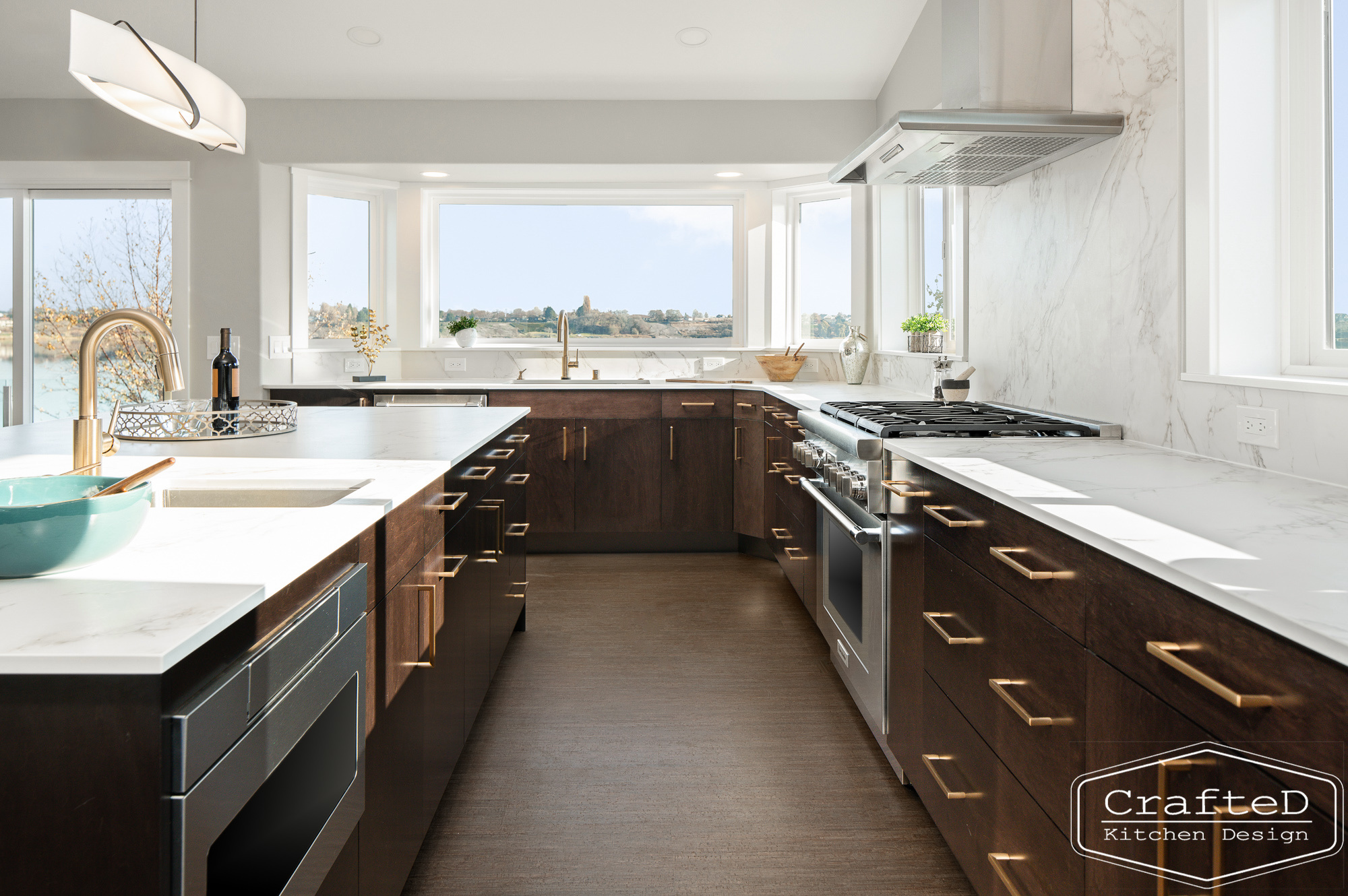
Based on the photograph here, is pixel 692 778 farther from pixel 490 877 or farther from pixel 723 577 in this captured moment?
pixel 723 577

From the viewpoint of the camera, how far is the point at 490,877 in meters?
1.75

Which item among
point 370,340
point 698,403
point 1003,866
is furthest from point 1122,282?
point 370,340

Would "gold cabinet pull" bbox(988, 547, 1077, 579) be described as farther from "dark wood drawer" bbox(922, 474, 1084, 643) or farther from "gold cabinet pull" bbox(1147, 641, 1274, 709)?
"gold cabinet pull" bbox(1147, 641, 1274, 709)

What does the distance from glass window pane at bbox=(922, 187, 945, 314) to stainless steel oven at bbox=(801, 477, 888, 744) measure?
5.12 ft

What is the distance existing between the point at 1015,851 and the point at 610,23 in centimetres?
383

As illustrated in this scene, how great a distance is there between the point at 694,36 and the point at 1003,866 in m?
3.81

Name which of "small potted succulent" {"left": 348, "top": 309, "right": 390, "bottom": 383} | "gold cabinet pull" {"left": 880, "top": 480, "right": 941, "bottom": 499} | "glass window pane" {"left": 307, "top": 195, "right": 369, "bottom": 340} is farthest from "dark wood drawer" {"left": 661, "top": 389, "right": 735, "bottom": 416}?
"gold cabinet pull" {"left": 880, "top": 480, "right": 941, "bottom": 499}

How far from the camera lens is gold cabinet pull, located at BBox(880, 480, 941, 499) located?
1.90 m

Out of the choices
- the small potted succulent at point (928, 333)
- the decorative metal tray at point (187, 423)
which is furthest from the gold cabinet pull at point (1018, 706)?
the small potted succulent at point (928, 333)

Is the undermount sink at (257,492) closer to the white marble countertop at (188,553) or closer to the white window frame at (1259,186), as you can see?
the white marble countertop at (188,553)

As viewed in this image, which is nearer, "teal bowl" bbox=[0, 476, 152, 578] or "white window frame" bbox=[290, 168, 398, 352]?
"teal bowl" bbox=[0, 476, 152, 578]

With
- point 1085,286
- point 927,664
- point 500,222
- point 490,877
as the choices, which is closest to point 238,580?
point 490,877

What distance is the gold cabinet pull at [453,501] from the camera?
1.83 metres

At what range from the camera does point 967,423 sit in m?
2.27
